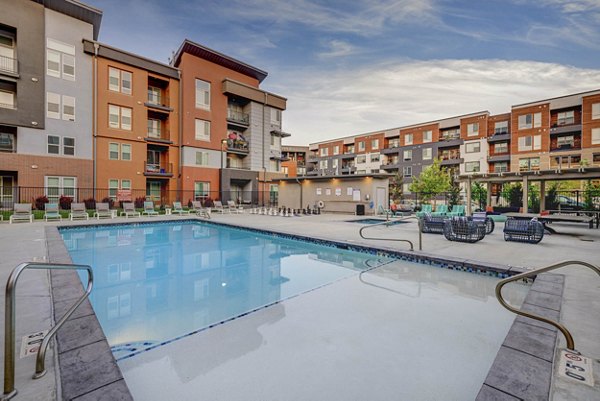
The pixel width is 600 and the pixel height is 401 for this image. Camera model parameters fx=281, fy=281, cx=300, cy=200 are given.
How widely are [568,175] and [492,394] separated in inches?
694

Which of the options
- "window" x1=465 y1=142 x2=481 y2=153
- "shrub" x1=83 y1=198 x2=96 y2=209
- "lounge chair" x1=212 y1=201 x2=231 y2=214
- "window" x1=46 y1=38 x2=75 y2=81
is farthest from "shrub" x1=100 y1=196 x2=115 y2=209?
"window" x1=465 y1=142 x2=481 y2=153

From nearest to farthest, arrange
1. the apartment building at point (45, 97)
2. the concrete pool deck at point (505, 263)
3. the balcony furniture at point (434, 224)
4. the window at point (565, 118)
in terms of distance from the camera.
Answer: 1. the concrete pool deck at point (505, 263)
2. the balcony furniture at point (434, 224)
3. the apartment building at point (45, 97)
4. the window at point (565, 118)

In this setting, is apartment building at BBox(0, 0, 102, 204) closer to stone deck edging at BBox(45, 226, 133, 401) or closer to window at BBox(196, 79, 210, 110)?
window at BBox(196, 79, 210, 110)

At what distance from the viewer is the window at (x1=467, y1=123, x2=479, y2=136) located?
3655 cm

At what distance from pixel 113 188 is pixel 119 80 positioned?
8.63 metres

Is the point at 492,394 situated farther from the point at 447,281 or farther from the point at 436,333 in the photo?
the point at 447,281

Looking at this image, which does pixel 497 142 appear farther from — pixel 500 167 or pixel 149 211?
pixel 149 211

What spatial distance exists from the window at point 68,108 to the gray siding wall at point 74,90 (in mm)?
213

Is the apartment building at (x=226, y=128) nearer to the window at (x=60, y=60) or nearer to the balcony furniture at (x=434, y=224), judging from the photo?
the window at (x=60, y=60)

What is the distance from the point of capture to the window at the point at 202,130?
85.8 ft

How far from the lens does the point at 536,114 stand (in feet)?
105

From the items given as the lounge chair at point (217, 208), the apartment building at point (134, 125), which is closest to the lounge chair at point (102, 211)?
the apartment building at point (134, 125)

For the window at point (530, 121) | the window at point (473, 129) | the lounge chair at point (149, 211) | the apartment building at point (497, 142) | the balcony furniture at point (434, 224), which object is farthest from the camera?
the window at point (473, 129)

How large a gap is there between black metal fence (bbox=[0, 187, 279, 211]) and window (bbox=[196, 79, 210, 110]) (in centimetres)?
821
